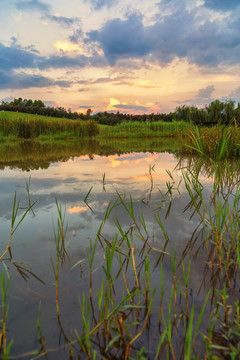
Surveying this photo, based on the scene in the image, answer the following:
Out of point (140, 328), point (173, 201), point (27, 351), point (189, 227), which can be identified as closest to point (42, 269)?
point (27, 351)

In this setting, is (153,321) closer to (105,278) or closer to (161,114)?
(105,278)

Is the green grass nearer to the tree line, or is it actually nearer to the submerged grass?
the tree line

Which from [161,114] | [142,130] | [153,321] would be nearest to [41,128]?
[142,130]

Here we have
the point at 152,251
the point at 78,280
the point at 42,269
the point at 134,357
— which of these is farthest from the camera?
the point at 152,251

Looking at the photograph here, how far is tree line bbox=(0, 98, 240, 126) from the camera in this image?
3053cm

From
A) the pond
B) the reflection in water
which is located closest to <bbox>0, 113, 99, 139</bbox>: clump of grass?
the reflection in water

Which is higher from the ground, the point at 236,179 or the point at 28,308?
the point at 236,179

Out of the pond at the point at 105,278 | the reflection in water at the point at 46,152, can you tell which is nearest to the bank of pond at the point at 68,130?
the reflection in water at the point at 46,152

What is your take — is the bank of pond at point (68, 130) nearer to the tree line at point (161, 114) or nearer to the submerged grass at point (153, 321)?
the tree line at point (161, 114)

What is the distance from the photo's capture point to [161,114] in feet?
137

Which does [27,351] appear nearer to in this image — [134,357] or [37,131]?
[134,357]

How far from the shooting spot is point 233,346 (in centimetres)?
99

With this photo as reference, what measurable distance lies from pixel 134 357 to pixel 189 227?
1353 millimetres

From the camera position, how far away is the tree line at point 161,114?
30.5 m
